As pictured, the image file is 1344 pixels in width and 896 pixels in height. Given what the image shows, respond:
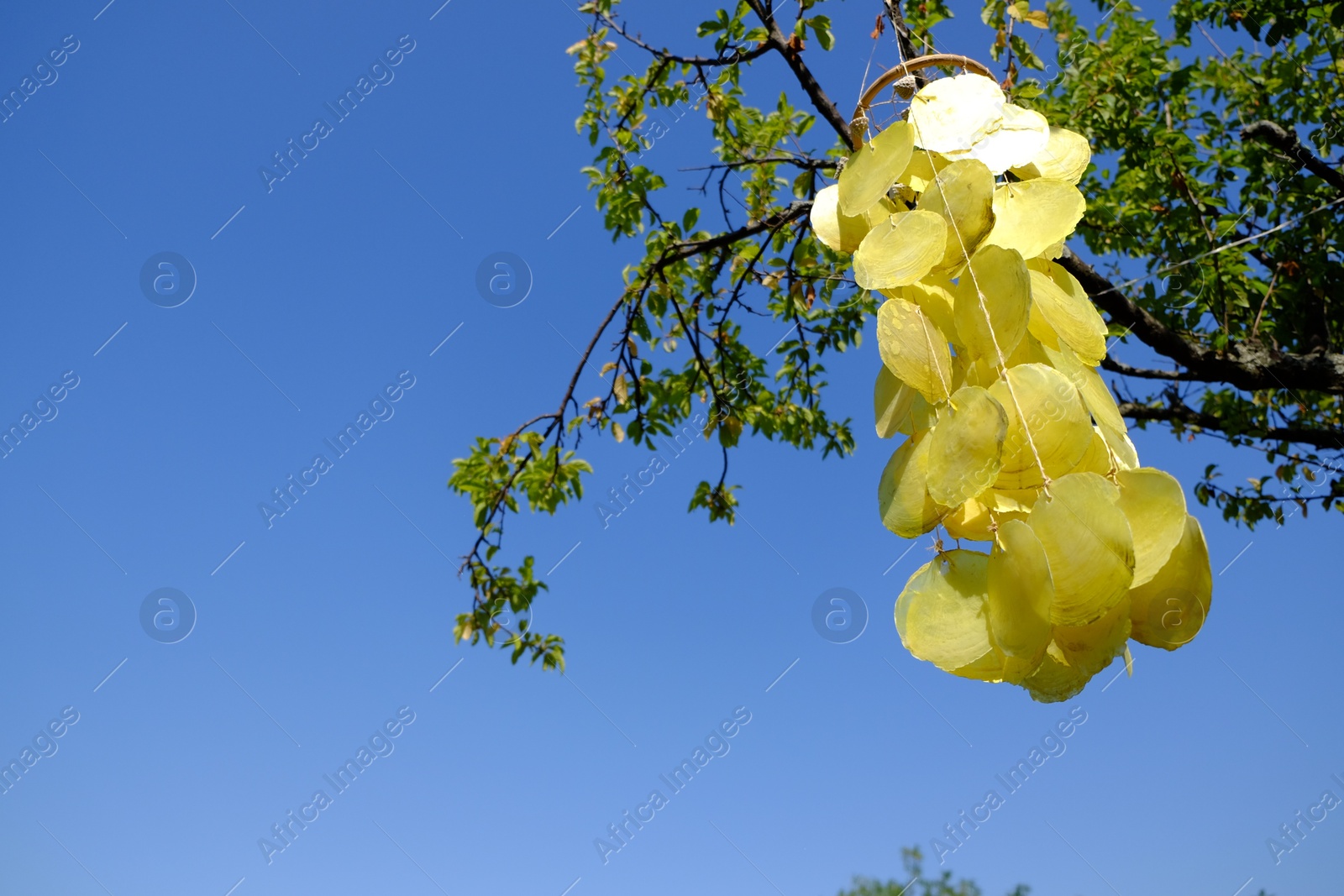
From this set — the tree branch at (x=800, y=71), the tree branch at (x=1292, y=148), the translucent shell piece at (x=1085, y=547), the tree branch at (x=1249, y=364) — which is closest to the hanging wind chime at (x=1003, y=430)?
the translucent shell piece at (x=1085, y=547)

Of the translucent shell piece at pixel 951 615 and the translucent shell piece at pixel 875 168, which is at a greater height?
the translucent shell piece at pixel 875 168

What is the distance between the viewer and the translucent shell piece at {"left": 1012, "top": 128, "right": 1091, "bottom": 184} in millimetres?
990

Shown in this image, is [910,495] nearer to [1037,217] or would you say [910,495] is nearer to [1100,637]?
[1100,637]

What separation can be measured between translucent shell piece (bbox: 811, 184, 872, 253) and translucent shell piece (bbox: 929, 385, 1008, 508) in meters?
0.29

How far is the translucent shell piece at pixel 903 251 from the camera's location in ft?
2.80

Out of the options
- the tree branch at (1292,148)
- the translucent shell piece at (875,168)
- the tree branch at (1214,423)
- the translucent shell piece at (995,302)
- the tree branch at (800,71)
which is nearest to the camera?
the translucent shell piece at (995,302)

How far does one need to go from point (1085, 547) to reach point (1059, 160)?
54 cm

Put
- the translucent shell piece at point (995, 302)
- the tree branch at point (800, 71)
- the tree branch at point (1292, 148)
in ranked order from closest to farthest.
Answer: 1. the translucent shell piece at point (995, 302)
2. the tree branch at point (800, 71)
3. the tree branch at point (1292, 148)

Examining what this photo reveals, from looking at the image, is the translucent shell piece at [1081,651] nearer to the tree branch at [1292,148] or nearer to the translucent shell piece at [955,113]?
the translucent shell piece at [955,113]

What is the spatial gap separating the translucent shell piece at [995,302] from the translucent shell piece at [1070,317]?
5 cm

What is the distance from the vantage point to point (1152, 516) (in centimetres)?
75

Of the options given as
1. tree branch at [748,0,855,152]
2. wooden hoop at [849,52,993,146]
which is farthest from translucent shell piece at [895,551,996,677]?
tree branch at [748,0,855,152]

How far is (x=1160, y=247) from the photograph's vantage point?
419 centimetres

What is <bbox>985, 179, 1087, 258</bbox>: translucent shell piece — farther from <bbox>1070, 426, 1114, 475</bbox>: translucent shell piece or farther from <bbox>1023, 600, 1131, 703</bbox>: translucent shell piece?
<bbox>1023, 600, 1131, 703</bbox>: translucent shell piece
